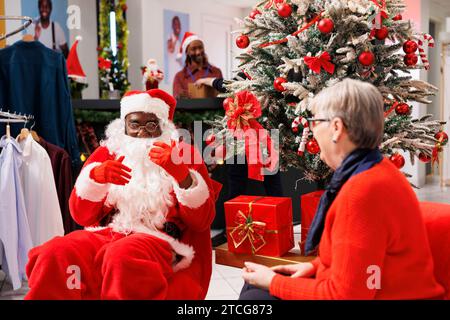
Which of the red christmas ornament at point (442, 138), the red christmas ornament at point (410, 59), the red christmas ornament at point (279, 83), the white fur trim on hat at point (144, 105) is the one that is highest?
the red christmas ornament at point (410, 59)

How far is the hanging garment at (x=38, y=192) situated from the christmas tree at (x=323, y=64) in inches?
43.9

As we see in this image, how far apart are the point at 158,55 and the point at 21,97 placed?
4269 millimetres

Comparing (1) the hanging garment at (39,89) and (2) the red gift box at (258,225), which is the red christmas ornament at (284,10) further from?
(1) the hanging garment at (39,89)

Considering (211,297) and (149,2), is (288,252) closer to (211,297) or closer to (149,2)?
(211,297)

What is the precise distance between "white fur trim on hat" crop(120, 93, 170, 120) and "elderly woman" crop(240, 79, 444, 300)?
3.24 ft

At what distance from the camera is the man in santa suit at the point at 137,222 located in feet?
5.40

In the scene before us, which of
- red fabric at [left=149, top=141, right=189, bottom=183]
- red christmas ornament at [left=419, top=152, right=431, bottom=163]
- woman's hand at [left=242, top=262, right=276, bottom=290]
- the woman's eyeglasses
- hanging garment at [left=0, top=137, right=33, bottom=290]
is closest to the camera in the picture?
woman's hand at [left=242, top=262, right=276, bottom=290]

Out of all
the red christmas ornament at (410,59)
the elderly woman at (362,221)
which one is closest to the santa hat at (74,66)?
the red christmas ornament at (410,59)

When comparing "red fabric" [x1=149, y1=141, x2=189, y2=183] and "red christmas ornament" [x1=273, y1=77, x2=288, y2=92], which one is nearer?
"red fabric" [x1=149, y1=141, x2=189, y2=183]

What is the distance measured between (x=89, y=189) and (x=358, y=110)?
1169 mm

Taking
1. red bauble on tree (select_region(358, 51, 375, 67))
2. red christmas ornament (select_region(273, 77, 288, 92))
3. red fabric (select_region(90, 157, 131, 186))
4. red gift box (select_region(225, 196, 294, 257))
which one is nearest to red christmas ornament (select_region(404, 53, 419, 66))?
red bauble on tree (select_region(358, 51, 375, 67))

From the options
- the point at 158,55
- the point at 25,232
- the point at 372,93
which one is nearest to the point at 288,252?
the point at 372,93

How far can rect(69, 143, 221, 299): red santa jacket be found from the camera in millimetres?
1925

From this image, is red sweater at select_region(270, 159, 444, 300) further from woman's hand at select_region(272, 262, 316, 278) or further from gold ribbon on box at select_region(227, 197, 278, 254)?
gold ribbon on box at select_region(227, 197, 278, 254)
